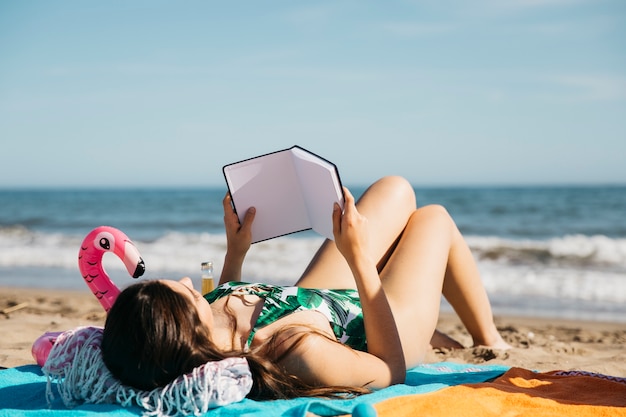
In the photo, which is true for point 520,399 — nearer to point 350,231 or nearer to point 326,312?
point 326,312

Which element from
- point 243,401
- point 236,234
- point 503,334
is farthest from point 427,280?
point 503,334

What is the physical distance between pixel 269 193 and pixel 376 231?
0.69 metres

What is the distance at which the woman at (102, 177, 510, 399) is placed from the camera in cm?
245

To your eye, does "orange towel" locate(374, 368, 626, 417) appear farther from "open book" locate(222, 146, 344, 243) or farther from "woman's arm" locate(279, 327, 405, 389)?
"open book" locate(222, 146, 344, 243)

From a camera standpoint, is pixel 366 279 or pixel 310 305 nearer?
pixel 366 279

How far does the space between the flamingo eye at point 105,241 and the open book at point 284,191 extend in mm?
637

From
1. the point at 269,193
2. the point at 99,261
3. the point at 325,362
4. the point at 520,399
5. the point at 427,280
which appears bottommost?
the point at 520,399

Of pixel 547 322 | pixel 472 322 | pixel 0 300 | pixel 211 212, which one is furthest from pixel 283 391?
pixel 211 212

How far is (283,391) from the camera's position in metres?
2.71

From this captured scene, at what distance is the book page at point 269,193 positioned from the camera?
321 centimetres

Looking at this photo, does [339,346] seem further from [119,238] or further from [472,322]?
[472,322]

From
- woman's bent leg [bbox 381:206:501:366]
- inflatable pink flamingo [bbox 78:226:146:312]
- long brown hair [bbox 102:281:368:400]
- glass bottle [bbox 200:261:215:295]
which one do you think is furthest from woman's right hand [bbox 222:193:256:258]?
long brown hair [bbox 102:281:368:400]

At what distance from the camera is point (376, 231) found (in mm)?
3664

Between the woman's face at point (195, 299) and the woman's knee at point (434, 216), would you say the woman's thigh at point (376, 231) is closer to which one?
the woman's knee at point (434, 216)
